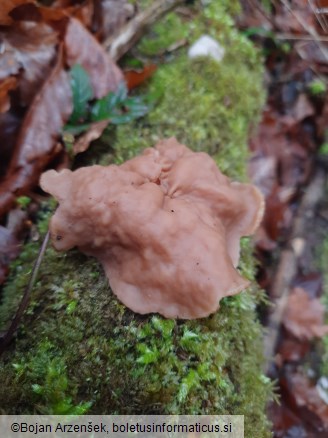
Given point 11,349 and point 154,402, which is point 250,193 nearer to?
point 154,402

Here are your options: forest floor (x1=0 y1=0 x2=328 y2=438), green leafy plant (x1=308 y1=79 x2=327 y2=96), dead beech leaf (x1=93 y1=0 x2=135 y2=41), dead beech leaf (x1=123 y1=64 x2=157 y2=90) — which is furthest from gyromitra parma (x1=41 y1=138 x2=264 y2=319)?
green leafy plant (x1=308 y1=79 x2=327 y2=96)

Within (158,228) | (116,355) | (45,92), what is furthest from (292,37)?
(116,355)

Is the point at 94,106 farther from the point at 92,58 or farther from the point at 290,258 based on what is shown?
the point at 290,258

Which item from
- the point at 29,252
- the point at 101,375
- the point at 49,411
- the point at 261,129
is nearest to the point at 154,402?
the point at 101,375

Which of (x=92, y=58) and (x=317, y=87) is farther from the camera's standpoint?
(x=317, y=87)

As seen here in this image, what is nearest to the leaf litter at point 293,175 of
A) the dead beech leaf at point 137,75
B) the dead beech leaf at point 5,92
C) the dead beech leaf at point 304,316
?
the dead beech leaf at point 304,316

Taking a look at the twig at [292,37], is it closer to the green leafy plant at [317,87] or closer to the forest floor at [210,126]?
the forest floor at [210,126]
